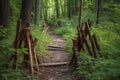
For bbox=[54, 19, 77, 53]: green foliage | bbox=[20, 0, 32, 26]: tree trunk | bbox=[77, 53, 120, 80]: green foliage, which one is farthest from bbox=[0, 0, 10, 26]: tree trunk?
bbox=[77, 53, 120, 80]: green foliage

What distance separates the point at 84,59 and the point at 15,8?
809cm

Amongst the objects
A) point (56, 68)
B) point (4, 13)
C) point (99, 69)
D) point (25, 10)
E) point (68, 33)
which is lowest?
point (56, 68)

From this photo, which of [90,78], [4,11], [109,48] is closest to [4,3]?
[4,11]

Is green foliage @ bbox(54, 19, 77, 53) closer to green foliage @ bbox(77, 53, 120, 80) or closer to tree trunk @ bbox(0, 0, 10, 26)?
tree trunk @ bbox(0, 0, 10, 26)

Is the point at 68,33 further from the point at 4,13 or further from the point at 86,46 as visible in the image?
the point at 86,46

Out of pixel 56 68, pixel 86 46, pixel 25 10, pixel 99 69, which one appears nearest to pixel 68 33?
pixel 25 10

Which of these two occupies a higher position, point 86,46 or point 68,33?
point 86,46

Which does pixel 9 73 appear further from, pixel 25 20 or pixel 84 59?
pixel 25 20

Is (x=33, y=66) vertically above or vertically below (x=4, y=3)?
below

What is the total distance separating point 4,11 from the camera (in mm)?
10773

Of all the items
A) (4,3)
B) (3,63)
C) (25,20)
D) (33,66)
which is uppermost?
(4,3)

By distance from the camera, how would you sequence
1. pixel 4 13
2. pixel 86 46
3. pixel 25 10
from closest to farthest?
1. pixel 86 46
2. pixel 25 10
3. pixel 4 13

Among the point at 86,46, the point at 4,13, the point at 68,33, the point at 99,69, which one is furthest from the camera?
the point at 68,33

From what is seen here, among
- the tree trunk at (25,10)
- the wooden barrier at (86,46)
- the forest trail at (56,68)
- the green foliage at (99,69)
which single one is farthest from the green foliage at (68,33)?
the green foliage at (99,69)
